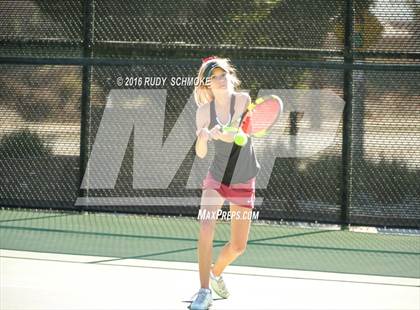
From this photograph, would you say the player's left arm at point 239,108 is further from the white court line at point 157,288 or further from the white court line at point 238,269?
the white court line at point 238,269

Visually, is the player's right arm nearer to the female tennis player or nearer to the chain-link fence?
the female tennis player

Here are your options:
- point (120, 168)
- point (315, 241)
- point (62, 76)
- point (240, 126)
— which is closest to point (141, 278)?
point (240, 126)

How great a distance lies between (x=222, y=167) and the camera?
5.39m

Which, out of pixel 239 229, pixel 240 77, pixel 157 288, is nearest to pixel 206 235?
pixel 239 229

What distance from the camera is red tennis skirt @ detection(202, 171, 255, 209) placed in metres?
5.40

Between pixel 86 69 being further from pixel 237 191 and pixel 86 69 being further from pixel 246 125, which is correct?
pixel 237 191

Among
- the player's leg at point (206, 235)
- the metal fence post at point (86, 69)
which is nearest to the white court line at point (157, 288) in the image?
the player's leg at point (206, 235)

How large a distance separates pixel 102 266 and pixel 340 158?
333 cm

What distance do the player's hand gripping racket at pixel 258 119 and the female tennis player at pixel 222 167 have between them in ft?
0.15

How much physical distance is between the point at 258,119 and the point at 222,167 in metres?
0.83

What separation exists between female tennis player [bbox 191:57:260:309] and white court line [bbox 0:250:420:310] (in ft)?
1.41

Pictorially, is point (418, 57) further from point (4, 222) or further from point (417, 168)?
point (4, 222)

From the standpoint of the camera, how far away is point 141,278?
Answer: 630 cm

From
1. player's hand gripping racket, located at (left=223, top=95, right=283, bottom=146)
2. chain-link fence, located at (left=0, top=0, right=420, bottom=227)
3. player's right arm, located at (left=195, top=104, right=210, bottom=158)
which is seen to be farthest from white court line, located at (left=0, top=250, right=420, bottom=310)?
chain-link fence, located at (left=0, top=0, right=420, bottom=227)
